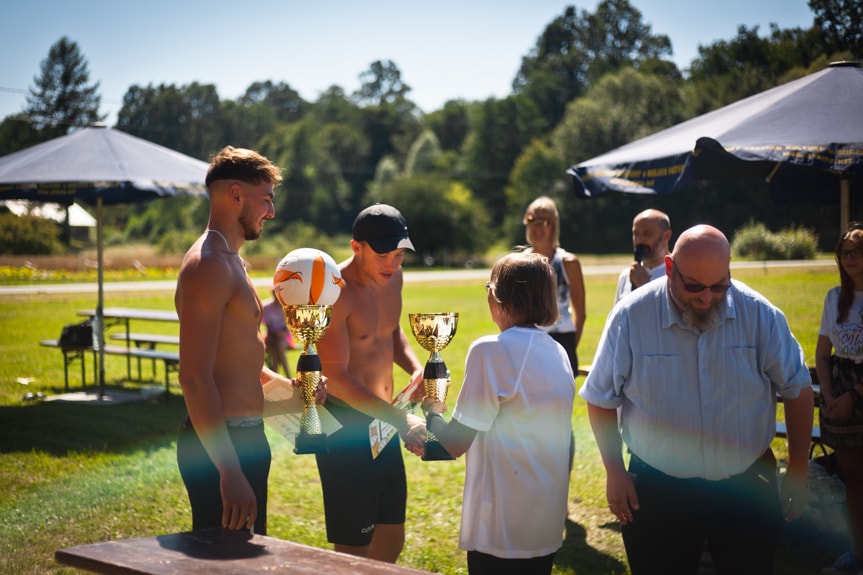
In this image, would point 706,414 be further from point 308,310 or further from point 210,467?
point 210,467

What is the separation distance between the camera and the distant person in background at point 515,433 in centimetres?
288

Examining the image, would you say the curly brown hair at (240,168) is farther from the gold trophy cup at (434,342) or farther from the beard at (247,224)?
the gold trophy cup at (434,342)

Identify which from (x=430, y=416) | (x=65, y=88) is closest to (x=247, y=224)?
(x=430, y=416)

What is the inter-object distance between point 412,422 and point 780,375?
5.10 ft

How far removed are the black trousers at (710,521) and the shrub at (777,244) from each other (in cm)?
3198

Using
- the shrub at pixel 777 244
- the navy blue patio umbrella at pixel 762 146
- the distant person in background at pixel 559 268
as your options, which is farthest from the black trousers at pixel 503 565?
the shrub at pixel 777 244

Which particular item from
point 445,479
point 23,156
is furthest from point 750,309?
point 23,156

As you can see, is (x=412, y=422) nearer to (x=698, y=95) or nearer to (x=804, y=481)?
(x=804, y=481)

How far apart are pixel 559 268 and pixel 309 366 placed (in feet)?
11.0

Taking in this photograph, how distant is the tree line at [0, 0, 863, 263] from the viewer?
145 feet

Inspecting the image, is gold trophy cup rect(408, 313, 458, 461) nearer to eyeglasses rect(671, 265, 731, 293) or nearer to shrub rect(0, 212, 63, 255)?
eyeglasses rect(671, 265, 731, 293)

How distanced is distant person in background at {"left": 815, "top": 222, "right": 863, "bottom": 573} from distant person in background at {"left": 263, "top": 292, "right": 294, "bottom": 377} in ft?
22.9

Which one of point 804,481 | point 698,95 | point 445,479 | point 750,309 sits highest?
point 698,95

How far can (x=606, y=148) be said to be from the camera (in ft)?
186
